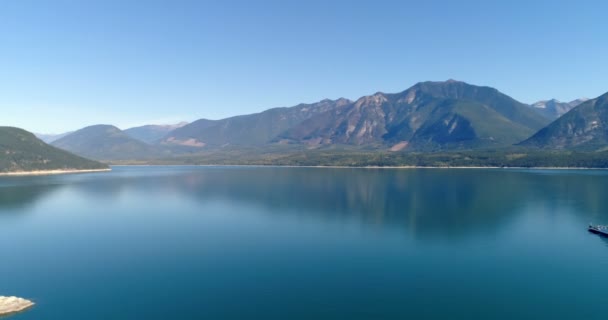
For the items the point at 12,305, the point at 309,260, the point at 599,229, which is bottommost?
the point at 12,305

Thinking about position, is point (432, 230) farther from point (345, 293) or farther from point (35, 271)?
point (35, 271)

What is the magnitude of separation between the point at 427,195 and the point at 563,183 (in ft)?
236

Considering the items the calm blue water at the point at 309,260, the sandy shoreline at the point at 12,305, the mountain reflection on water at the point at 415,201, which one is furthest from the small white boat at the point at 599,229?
the sandy shoreline at the point at 12,305

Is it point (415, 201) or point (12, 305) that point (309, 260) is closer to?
point (12, 305)

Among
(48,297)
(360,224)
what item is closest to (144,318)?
(48,297)

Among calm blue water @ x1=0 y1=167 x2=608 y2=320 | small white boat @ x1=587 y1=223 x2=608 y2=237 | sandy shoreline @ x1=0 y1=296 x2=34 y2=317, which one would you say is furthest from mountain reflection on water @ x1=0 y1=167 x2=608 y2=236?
sandy shoreline @ x1=0 y1=296 x2=34 y2=317

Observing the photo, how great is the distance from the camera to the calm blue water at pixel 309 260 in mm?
40344

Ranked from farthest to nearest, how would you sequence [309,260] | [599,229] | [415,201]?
[415,201], [599,229], [309,260]

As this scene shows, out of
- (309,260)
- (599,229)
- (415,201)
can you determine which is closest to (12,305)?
(309,260)

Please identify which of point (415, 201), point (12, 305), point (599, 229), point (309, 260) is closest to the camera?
point (12, 305)

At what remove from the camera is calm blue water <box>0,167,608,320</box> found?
40344 mm

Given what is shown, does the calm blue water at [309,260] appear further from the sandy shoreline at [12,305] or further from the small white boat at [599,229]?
the small white boat at [599,229]

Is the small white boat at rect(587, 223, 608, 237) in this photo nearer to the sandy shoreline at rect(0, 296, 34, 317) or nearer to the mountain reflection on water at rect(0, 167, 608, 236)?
the mountain reflection on water at rect(0, 167, 608, 236)

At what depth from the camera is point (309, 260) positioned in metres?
56.0
